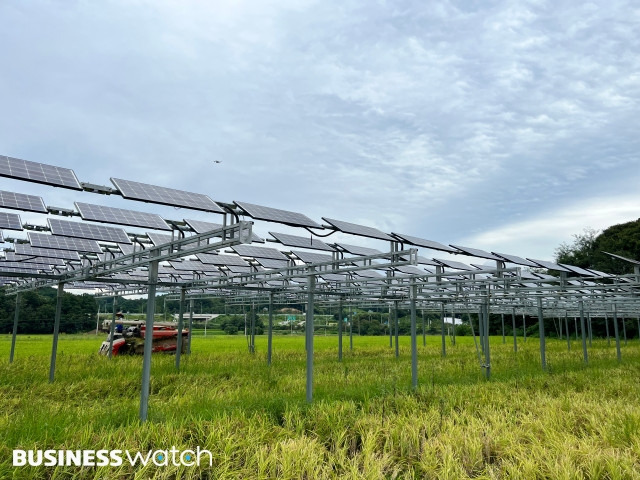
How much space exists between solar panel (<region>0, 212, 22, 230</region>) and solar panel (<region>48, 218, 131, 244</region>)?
737 mm

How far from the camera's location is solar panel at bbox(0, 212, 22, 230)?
1138 centimetres

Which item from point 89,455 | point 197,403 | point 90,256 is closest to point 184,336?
point 90,256

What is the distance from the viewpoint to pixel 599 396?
465 inches

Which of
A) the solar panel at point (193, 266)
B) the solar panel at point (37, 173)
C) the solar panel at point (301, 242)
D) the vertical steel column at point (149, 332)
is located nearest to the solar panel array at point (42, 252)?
the solar panel at point (193, 266)

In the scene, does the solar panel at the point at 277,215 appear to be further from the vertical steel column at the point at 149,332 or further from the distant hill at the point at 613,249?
the distant hill at the point at 613,249

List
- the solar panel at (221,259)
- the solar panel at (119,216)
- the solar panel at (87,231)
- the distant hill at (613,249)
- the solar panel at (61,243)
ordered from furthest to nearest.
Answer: the distant hill at (613,249), the solar panel at (221,259), the solar panel at (61,243), the solar panel at (87,231), the solar panel at (119,216)

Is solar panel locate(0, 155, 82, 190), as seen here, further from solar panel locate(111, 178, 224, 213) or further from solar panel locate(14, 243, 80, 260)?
solar panel locate(14, 243, 80, 260)

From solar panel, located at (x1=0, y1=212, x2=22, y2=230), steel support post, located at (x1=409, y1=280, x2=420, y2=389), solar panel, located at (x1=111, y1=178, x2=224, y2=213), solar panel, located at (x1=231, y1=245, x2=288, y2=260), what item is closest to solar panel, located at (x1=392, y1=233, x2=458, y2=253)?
steel support post, located at (x1=409, y1=280, x2=420, y2=389)

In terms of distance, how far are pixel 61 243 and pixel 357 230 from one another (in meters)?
8.92

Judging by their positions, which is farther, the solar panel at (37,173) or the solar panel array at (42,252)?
the solar panel array at (42,252)

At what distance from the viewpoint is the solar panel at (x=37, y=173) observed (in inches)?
295

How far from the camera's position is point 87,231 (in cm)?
1256

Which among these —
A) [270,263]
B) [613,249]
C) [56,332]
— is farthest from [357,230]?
[613,249]

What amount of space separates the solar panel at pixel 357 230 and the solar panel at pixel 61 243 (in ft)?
23.5
